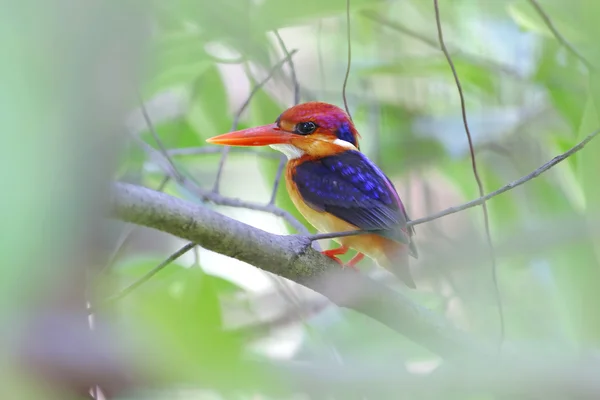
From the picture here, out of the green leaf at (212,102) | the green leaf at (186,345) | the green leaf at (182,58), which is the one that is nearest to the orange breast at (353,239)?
the green leaf at (182,58)

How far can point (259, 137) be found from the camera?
1.22 metres

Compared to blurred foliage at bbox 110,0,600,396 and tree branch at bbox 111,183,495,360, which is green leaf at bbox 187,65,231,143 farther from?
tree branch at bbox 111,183,495,360

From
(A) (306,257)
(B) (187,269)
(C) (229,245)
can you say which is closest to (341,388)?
(C) (229,245)

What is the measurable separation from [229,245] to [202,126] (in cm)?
91

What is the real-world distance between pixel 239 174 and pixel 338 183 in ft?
3.91

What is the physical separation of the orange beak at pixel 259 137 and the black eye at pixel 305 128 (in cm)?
2

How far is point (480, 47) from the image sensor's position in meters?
1.92

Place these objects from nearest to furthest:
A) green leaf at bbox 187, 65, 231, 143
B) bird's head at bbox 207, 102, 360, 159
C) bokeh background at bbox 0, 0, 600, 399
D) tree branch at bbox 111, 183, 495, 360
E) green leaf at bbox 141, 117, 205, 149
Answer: bokeh background at bbox 0, 0, 600, 399 → tree branch at bbox 111, 183, 495, 360 → bird's head at bbox 207, 102, 360, 159 → green leaf at bbox 187, 65, 231, 143 → green leaf at bbox 141, 117, 205, 149

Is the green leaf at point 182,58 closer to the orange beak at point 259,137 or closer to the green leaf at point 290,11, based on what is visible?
the orange beak at point 259,137

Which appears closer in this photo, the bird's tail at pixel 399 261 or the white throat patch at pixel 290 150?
the bird's tail at pixel 399 261

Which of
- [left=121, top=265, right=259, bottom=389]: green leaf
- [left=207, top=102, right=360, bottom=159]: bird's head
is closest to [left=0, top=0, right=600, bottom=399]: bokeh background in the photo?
[left=121, top=265, right=259, bottom=389]: green leaf

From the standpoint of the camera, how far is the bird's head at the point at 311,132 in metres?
1.22

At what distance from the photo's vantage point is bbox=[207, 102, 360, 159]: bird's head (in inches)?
48.1

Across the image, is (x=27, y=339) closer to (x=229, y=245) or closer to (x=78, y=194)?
(x=78, y=194)
